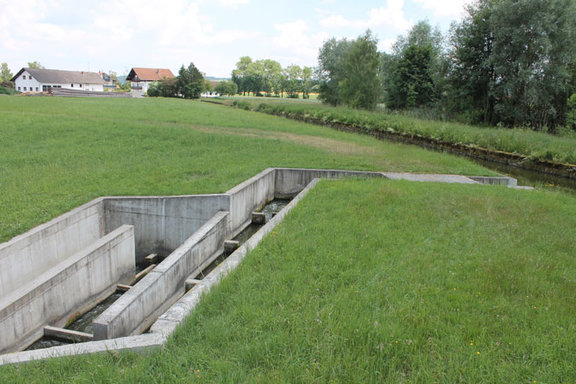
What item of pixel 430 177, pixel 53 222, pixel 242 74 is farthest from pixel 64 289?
pixel 242 74

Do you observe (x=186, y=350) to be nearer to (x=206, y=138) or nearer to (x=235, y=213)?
(x=235, y=213)

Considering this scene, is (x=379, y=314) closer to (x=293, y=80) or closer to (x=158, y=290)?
(x=158, y=290)

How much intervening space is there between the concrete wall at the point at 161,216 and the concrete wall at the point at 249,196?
0.43m

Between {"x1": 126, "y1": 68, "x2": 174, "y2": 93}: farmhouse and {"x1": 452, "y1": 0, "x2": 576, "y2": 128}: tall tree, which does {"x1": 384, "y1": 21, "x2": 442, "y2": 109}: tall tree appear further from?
{"x1": 126, "y1": 68, "x2": 174, "y2": 93}: farmhouse

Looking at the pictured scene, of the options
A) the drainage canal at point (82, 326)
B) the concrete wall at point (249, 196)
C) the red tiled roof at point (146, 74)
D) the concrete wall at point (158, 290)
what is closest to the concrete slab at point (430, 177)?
the concrete wall at point (249, 196)

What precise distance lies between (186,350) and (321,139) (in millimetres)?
18322

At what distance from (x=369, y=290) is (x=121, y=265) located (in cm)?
510

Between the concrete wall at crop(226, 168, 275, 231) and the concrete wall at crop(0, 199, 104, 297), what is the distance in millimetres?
2989

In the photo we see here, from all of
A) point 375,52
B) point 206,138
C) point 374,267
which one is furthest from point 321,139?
point 375,52

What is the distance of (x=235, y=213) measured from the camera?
33.2 feet

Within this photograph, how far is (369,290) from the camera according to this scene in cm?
507

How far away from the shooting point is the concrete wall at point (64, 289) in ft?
18.2

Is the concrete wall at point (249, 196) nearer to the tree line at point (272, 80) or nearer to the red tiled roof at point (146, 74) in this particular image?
the tree line at point (272, 80)

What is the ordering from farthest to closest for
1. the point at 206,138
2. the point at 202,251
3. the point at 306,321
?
1. the point at 206,138
2. the point at 202,251
3. the point at 306,321
